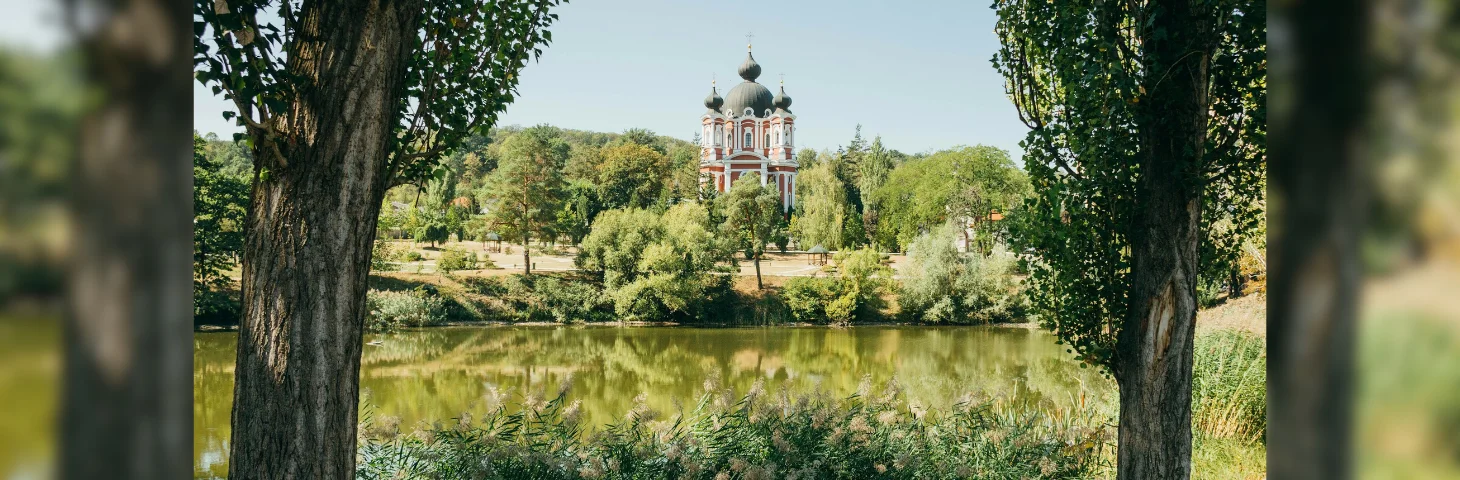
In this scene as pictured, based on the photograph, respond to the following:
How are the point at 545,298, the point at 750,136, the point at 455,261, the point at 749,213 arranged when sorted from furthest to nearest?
the point at 750,136 < the point at 749,213 < the point at 455,261 < the point at 545,298

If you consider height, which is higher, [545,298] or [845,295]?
[845,295]

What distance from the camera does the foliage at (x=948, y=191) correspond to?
3738 cm

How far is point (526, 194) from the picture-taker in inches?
1064

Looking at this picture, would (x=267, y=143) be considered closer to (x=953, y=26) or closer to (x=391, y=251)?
(x=391, y=251)

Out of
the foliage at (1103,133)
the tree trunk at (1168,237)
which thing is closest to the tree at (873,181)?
the foliage at (1103,133)

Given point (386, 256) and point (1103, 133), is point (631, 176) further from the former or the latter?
point (1103, 133)

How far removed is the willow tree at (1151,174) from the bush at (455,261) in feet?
74.1

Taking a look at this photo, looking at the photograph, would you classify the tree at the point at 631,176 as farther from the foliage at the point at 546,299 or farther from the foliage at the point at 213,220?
the foliage at the point at 213,220

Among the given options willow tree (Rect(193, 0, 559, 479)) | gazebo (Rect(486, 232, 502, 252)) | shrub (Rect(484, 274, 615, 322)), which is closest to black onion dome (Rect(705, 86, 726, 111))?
gazebo (Rect(486, 232, 502, 252))

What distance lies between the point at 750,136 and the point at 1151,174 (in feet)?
158
